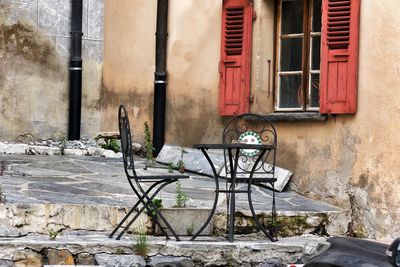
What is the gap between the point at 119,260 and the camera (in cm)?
798

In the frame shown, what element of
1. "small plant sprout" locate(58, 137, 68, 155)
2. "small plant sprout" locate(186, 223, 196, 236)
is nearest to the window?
"small plant sprout" locate(186, 223, 196, 236)

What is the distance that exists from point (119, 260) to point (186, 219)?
3.98 feet

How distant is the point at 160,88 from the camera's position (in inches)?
485

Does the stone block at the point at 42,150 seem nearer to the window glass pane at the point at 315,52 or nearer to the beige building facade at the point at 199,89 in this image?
the beige building facade at the point at 199,89

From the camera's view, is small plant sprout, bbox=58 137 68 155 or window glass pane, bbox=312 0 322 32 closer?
window glass pane, bbox=312 0 322 32

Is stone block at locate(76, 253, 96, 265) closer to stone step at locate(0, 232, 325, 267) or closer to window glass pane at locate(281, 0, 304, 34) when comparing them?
stone step at locate(0, 232, 325, 267)

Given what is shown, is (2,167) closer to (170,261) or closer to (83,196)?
(83,196)

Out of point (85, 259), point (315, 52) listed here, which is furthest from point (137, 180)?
point (315, 52)

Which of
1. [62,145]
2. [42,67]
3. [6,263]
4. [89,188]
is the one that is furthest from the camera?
[42,67]

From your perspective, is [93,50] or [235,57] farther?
[93,50]

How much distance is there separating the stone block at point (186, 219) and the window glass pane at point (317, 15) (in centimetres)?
290

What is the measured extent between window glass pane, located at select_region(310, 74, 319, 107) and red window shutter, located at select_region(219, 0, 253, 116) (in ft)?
2.59

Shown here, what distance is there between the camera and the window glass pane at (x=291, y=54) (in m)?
11.0

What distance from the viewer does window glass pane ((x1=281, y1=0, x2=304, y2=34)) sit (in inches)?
435
